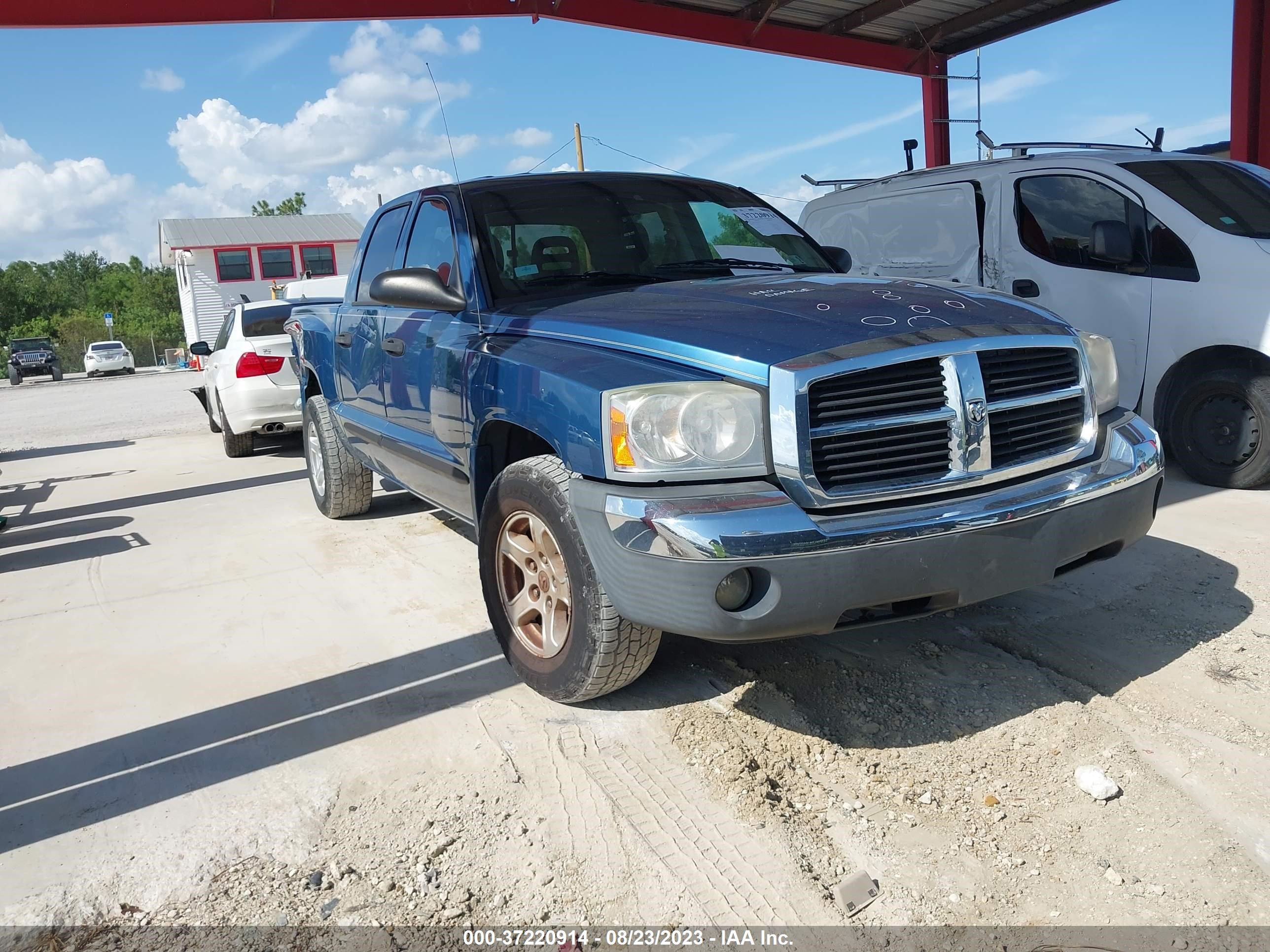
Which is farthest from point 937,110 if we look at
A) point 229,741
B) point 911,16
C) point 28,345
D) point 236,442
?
point 28,345

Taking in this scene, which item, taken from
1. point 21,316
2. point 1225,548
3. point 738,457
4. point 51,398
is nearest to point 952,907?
point 738,457

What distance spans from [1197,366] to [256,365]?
754cm

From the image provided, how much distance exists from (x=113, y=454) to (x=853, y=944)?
36.0ft

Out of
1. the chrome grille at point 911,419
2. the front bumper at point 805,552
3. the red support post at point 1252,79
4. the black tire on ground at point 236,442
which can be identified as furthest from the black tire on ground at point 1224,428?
the black tire on ground at point 236,442

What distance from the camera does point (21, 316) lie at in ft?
235

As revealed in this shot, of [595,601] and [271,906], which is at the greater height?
[595,601]

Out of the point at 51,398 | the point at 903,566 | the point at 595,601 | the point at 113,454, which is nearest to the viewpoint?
the point at 903,566

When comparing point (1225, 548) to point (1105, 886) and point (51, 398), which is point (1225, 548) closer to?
point (1105, 886)

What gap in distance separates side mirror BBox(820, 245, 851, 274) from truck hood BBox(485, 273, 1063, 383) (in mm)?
791

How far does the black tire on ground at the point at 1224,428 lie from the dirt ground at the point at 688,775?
4.41 feet

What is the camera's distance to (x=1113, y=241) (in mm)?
5902

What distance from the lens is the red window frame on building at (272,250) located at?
42.8 m

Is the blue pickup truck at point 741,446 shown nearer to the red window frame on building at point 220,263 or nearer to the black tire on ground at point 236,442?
the black tire on ground at point 236,442

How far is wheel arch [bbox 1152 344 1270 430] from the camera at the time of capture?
5572 mm
